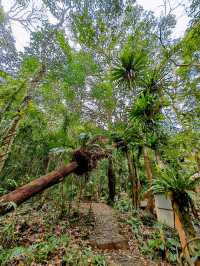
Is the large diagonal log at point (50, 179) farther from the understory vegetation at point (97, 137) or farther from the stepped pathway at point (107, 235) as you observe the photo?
the stepped pathway at point (107, 235)

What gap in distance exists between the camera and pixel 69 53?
8.31 metres

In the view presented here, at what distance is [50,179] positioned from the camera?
169 inches

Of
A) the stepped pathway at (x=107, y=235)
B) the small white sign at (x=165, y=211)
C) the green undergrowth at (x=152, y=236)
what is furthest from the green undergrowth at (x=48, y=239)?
the small white sign at (x=165, y=211)

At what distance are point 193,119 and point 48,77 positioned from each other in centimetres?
623

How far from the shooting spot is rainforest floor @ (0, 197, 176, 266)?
3.41 metres

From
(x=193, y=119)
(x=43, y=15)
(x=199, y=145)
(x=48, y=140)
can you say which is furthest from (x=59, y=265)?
(x=43, y=15)

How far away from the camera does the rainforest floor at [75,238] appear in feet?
11.2

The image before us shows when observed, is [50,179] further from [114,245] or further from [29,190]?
[114,245]

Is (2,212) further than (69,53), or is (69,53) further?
(69,53)

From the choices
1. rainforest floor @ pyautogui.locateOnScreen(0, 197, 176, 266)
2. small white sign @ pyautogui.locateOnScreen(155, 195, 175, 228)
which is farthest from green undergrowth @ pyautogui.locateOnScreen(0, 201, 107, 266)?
small white sign @ pyautogui.locateOnScreen(155, 195, 175, 228)

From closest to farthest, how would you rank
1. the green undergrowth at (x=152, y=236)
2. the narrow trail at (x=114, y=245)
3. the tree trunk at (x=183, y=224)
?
1. the tree trunk at (x=183, y=224)
2. the narrow trail at (x=114, y=245)
3. the green undergrowth at (x=152, y=236)

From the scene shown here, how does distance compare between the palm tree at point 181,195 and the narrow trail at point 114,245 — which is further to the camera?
the narrow trail at point 114,245

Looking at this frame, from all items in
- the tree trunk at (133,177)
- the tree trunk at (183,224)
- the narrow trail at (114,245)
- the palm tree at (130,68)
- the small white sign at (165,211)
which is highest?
the palm tree at (130,68)

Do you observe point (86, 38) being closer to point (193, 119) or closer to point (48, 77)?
point (48, 77)
